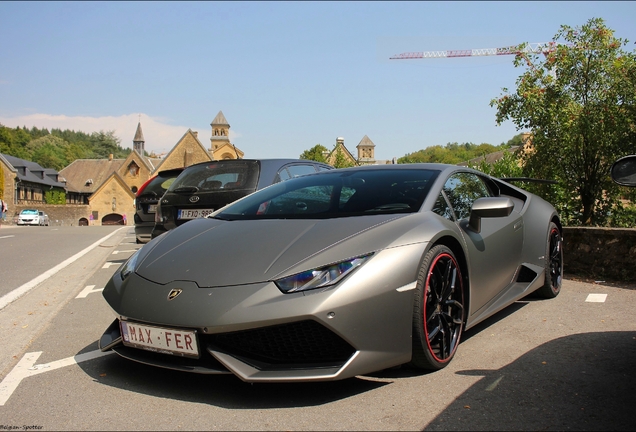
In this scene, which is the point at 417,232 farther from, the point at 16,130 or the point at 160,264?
the point at 16,130

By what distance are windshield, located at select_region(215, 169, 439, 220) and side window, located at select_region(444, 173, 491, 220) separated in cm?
18

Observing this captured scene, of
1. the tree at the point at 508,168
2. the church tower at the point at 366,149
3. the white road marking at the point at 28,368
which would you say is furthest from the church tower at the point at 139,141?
the white road marking at the point at 28,368

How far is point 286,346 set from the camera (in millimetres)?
2842

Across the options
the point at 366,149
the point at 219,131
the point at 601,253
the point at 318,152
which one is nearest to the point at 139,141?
the point at 219,131

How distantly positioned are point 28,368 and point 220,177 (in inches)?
153

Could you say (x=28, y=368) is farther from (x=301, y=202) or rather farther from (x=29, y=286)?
(x=29, y=286)

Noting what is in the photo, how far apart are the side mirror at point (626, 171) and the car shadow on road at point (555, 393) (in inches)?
41.7

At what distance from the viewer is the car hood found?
300 cm

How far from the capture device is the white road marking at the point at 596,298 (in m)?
5.43

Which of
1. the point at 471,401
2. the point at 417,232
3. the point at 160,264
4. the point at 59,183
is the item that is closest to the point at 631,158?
the point at 417,232

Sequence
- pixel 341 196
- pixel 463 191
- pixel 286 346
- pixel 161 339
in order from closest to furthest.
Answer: pixel 286 346, pixel 161 339, pixel 341 196, pixel 463 191

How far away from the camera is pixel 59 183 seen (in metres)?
88.6

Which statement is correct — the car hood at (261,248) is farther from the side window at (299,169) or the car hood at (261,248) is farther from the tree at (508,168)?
the tree at (508,168)

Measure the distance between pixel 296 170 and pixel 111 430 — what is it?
5419 mm
